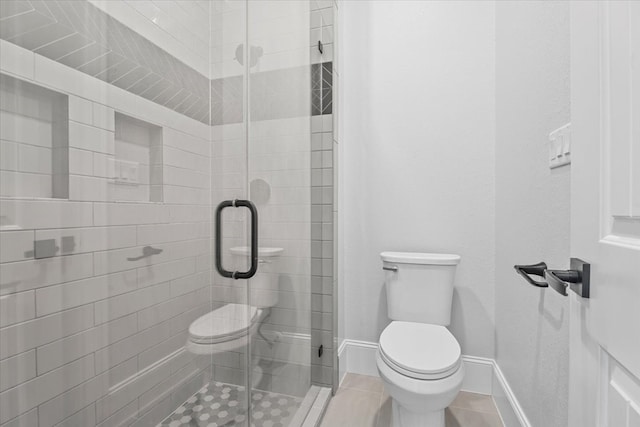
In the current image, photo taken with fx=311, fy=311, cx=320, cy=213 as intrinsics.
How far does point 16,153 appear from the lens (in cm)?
52

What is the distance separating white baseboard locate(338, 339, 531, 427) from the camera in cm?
139

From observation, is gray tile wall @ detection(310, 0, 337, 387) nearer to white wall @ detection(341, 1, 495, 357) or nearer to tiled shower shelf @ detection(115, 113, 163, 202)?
white wall @ detection(341, 1, 495, 357)

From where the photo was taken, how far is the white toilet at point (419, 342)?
3.82 ft

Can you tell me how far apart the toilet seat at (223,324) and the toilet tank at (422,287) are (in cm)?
93

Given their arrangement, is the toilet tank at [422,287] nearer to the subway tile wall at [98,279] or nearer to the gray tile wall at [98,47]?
the subway tile wall at [98,279]

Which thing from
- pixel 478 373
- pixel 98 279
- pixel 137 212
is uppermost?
pixel 137 212

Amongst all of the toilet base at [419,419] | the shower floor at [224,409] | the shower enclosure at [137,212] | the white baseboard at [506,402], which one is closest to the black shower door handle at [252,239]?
the shower enclosure at [137,212]

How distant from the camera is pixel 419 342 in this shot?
1.38 meters

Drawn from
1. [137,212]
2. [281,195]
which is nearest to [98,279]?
[137,212]

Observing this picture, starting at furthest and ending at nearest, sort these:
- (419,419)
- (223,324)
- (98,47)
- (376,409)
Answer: (376,409) → (419,419) → (223,324) → (98,47)

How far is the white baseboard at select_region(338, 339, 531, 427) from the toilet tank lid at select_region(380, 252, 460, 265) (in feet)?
1.98

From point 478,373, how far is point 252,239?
5.20 feet

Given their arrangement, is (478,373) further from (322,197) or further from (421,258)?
(322,197)

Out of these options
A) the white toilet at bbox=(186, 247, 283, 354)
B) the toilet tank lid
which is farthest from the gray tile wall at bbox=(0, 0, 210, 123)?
the toilet tank lid
